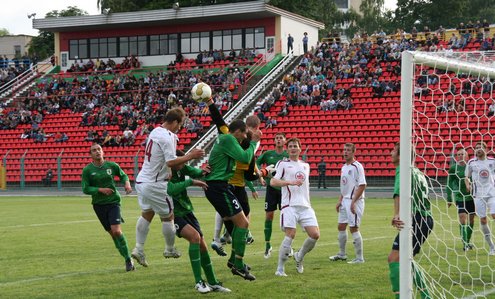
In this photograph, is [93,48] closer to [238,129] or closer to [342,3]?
[238,129]

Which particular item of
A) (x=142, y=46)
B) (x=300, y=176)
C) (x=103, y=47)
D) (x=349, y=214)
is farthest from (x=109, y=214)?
(x=103, y=47)

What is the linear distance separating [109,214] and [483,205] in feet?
21.9

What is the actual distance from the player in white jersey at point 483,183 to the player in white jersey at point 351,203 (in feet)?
6.82

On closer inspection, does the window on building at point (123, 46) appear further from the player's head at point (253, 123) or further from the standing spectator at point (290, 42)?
the player's head at point (253, 123)

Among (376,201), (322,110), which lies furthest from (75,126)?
(376,201)

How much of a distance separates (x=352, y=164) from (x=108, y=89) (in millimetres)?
36599

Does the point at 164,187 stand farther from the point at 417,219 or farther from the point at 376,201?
the point at 376,201

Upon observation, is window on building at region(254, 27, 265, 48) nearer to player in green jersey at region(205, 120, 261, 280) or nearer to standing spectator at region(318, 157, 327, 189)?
standing spectator at region(318, 157, 327, 189)

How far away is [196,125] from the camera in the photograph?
40312mm

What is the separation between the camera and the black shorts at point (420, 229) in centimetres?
820

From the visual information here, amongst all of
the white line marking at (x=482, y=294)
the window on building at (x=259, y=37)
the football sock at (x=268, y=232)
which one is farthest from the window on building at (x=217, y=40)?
the white line marking at (x=482, y=294)

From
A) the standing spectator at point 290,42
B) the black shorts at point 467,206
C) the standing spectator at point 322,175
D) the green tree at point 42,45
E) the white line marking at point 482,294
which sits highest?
the green tree at point 42,45

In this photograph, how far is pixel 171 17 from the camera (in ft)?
161

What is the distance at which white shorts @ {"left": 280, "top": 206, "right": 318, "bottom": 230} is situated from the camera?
35.4 ft
